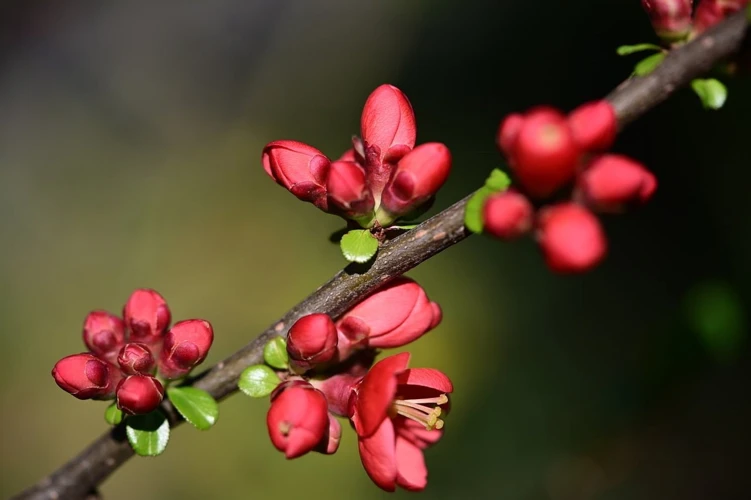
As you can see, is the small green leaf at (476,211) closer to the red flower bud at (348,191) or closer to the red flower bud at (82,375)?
the red flower bud at (348,191)

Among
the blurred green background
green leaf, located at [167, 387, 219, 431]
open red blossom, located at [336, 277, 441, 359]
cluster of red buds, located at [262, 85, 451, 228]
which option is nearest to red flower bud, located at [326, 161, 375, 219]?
cluster of red buds, located at [262, 85, 451, 228]

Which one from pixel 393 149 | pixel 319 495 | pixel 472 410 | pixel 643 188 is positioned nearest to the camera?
pixel 643 188

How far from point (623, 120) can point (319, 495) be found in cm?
243

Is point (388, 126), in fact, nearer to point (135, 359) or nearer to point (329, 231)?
point (135, 359)

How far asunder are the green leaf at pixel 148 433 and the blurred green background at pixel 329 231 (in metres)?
1.98

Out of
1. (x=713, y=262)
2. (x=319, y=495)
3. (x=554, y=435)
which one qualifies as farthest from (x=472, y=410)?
(x=713, y=262)

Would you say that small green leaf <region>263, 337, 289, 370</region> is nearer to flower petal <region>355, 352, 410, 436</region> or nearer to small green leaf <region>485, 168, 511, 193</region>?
flower petal <region>355, 352, 410, 436</region>

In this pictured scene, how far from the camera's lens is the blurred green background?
301 cm

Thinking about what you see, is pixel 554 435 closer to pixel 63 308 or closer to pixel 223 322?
pixel 223 322

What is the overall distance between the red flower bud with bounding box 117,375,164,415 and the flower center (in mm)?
348

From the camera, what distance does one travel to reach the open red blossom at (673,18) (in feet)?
2.77

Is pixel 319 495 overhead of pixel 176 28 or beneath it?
beneath

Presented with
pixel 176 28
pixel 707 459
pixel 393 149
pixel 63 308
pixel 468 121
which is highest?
pixel 176 28

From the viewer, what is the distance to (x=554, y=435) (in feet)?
10.2
